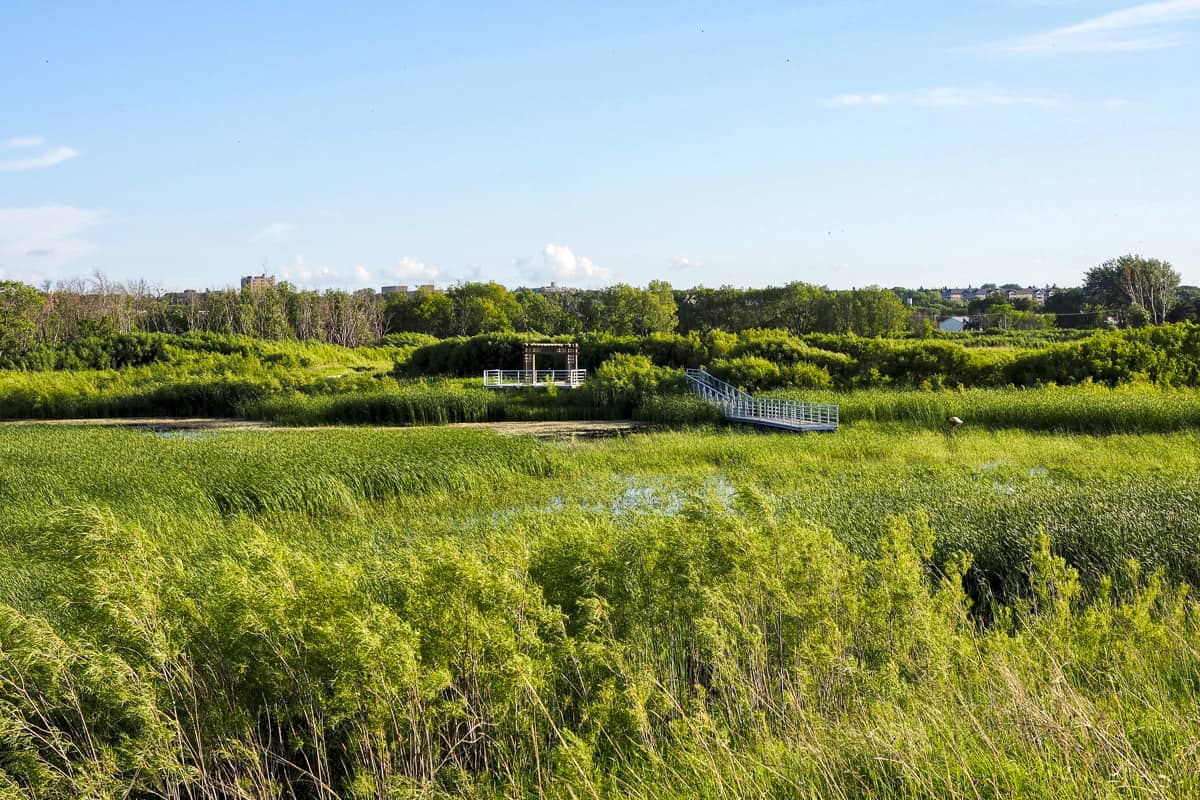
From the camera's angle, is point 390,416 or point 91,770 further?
point 390,416

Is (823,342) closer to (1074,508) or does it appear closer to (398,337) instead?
(1074,508)

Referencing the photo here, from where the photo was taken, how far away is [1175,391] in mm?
26250

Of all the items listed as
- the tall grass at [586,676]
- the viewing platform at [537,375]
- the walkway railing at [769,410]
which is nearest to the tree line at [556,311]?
the viewing platform at [537,375]

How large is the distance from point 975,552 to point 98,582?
8505 mm

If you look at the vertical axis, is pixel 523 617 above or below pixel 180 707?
above

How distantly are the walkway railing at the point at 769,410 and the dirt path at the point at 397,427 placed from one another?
8.65 ft

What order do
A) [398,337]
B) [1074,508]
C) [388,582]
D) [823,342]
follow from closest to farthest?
[388,582] → [1074,508] → [823,342] → [398,337]

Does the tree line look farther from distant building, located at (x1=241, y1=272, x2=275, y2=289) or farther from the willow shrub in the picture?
the willow shrub

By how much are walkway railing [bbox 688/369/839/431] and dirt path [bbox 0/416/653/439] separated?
264cm

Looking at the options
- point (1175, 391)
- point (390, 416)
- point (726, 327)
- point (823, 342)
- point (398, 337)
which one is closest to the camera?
point (1175, 391)

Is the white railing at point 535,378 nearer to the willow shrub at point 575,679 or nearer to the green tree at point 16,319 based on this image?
the willow shrub at point 575,679

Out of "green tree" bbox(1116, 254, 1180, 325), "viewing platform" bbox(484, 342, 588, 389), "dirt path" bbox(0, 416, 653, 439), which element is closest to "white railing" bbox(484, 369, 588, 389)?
"viewing platform" bbox(484, 342, 588, 389)

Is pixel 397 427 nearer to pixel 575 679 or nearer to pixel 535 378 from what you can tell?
pixel 535 378

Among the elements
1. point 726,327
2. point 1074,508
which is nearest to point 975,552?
point 1074,508
